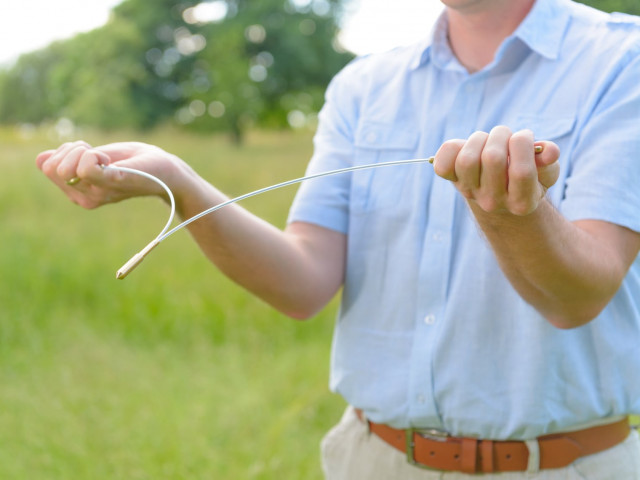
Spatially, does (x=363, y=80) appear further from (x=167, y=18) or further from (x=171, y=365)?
(x=167, y=18)

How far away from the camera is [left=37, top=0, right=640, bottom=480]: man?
1328 millimetres

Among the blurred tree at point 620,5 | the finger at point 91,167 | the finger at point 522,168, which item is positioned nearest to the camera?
the finger at point 522,168

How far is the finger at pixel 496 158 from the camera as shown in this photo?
0.99 metres

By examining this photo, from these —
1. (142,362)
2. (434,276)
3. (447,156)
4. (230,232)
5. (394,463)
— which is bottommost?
(142,362)

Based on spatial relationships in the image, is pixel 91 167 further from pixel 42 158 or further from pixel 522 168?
pixel 522 168

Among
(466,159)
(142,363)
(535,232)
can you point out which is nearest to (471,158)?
(466,159)

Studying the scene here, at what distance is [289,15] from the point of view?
76.5 feet

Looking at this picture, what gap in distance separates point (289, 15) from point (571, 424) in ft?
75.4

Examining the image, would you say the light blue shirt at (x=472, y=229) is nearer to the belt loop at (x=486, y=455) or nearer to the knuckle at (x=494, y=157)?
the belt loop at (x=486, y=455)

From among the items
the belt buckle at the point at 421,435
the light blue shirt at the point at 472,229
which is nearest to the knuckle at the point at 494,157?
the light blue shirt at the point at 472,229

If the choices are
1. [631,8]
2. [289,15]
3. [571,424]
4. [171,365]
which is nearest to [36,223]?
[171,365]

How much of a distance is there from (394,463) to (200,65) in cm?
2179

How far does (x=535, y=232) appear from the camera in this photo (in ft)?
3.70

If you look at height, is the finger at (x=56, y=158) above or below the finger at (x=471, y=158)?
below
